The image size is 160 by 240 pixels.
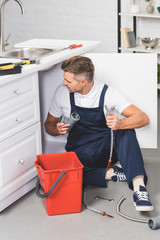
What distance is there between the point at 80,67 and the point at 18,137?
578 millimetres

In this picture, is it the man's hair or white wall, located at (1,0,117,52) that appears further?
white wall, located at (1,0,117,52)

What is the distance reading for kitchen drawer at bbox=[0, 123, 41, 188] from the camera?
102 inches

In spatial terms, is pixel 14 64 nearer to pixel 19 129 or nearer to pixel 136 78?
pixel 19 129

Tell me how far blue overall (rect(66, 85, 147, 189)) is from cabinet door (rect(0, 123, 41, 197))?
0.88 feet

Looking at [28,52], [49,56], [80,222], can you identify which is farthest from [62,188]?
[28,52]

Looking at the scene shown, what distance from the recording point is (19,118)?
2.68 meters

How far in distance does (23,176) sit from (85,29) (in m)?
3.22

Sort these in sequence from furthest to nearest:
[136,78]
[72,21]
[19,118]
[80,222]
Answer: [72,21] < [136,78] < [19,118] < [80,222]

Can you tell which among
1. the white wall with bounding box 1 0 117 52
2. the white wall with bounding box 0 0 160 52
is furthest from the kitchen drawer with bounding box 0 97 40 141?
the white wall with bounding box 1 0 117 52

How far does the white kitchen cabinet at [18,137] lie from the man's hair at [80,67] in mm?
222

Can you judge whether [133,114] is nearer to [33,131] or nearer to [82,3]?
[33,131]

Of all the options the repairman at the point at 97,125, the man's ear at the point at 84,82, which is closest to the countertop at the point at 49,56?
the repairman at the point at 97,125

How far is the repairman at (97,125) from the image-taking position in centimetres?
275

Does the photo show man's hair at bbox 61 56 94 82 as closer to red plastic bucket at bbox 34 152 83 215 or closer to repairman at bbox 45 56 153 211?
repairman at bbox 45 56 153 211
